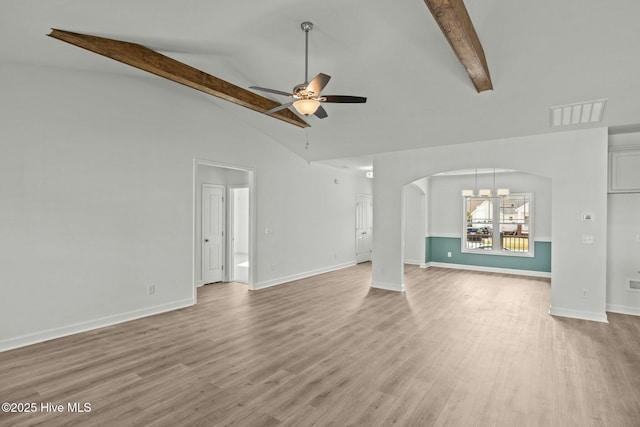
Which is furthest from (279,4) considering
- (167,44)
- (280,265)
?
(280,265)

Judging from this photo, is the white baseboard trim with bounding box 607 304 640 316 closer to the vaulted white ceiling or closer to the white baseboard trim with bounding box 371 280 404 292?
the vaulted white ceiling

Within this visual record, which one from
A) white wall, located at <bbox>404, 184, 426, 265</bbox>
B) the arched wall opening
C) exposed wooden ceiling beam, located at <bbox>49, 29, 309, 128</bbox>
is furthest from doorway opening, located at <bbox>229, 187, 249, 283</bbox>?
white wall, located at <bbox>404, 184, 426, 265</bbox>

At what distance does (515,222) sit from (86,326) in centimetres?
888

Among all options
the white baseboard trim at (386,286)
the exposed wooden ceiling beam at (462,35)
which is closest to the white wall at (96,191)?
the white baseboard trim at (386,286)

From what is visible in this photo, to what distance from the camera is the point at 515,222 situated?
8.22 metres

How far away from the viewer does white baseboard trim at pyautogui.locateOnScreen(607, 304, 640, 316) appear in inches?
193

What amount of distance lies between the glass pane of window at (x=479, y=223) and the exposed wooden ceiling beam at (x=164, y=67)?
19.1 ft

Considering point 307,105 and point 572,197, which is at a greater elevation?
point 307,105

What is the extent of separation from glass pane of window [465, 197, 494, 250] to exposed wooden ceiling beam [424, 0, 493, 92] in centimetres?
550

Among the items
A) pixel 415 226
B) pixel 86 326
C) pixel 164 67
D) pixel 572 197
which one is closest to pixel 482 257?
pixel 415 226

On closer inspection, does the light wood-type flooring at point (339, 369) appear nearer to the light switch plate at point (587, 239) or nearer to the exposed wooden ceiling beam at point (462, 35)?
the light switch plate at point (587, 239)

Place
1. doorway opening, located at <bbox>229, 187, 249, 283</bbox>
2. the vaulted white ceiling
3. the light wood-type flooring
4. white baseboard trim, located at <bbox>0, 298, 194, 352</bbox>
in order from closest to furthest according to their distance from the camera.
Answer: the light wood-type flooring, the vaulted white ceiling, white baseboard trim, located at <bbox>0, 298, 194, 352</bbox>, doorway opening, located at <bbox>229, 187, 249, 283</bbox>

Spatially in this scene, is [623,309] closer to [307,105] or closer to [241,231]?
[307,105]

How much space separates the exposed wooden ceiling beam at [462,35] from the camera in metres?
2.51
